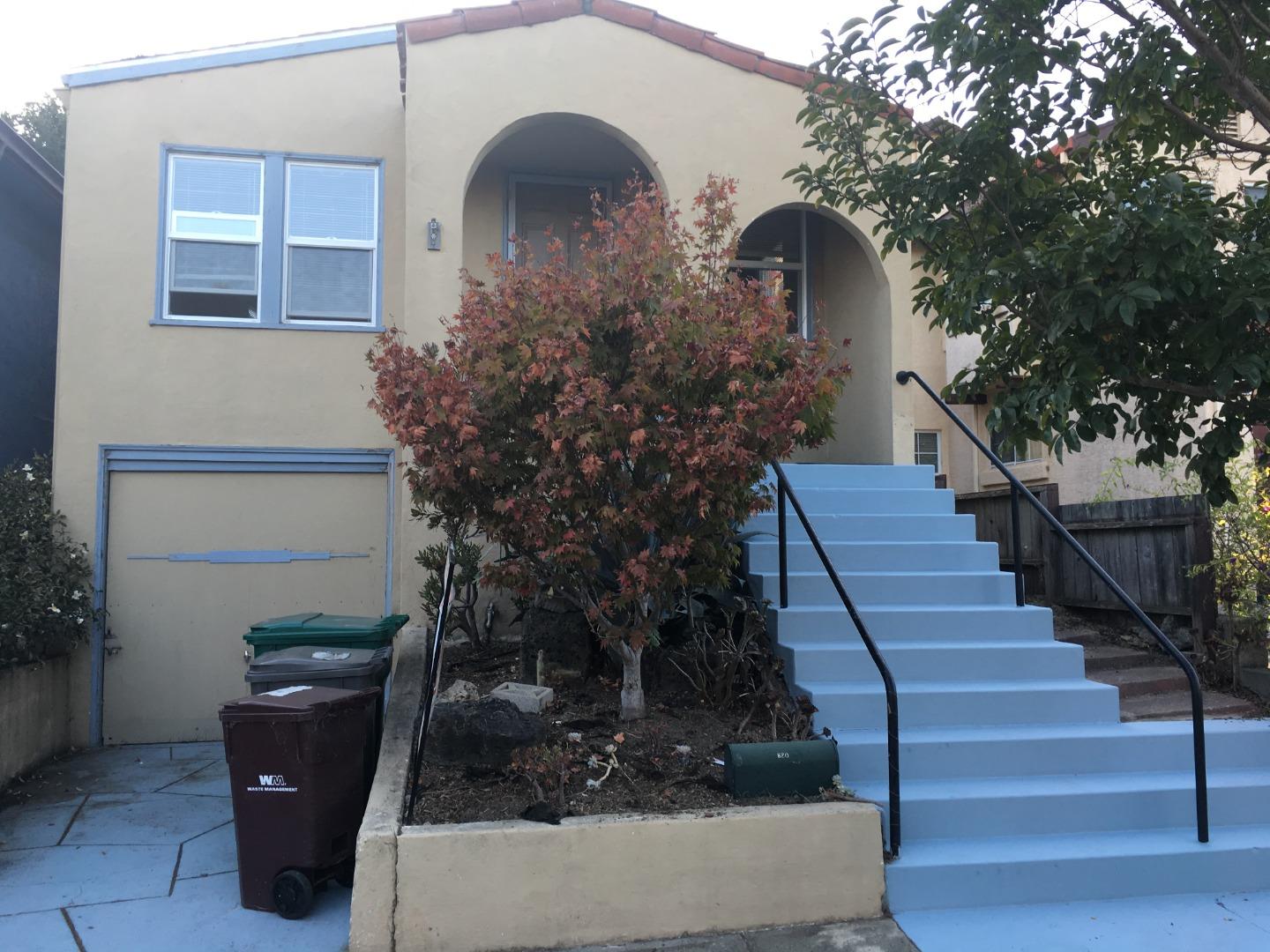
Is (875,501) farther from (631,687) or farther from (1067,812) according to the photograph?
(1067,812)

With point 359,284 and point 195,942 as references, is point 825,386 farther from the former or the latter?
point 359,284

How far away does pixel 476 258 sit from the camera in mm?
8914

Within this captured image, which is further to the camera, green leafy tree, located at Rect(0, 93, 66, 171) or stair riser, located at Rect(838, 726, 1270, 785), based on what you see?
green leafy tree, located at Rect(0, 93, 66, 171)

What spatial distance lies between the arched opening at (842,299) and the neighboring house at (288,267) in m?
0.05

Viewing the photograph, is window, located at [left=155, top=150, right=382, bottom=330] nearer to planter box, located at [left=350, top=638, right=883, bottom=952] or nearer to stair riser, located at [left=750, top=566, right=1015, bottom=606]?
stair riser, located at [left=750, top=566, right=1015, bottom=606]

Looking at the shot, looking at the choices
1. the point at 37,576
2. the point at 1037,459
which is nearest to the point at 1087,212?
the point at 37,576

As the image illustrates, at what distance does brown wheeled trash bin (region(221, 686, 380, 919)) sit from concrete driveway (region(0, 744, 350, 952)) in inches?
5.9

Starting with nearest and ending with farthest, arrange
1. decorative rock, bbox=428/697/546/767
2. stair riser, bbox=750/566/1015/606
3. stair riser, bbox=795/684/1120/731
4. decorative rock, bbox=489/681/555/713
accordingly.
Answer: decorative rock, bbox=428/697/546/767 → stair riser, bbox=795/684/1120/731 → decorative rock, bbox=489/681/555/713 → stair riser, bbox=750/566/1015/606

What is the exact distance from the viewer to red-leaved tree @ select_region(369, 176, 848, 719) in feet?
15.3

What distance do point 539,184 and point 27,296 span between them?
18.9 ft

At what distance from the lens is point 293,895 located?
4.32m

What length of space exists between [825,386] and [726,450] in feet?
2.92

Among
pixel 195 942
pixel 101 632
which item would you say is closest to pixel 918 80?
pixel 195 942

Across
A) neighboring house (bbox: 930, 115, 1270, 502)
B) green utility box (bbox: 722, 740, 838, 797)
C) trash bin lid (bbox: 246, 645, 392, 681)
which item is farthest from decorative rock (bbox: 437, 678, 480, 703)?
neighboring house (bbox: 930, 115, 1270, 502)
